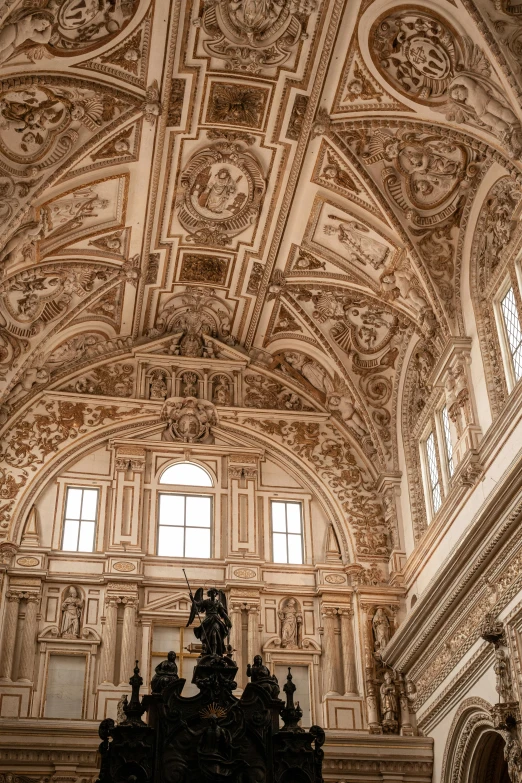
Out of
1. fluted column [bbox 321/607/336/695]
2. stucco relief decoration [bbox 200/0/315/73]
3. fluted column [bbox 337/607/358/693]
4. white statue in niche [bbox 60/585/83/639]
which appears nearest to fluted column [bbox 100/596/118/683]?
A: white statue in niche [bbox 60/585/83/639]

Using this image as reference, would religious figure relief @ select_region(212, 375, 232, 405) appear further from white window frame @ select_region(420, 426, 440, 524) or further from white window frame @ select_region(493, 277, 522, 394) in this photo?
white window frame @ select_region(493, 277, 522, 394)

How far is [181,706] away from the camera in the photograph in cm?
1429

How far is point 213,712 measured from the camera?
1428 centimetres

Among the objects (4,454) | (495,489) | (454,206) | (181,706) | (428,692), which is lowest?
(181,706)

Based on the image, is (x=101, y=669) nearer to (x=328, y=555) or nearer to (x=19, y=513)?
(x=19, y=513)

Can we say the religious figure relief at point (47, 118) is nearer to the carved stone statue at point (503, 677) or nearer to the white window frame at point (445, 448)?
the white window frame at point (445, 448)

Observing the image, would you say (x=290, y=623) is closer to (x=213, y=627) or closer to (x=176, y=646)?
(x=176, y=646)

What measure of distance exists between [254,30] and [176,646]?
10312 millimetres

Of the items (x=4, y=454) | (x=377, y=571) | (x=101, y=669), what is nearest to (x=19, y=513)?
(x=4, y=454)

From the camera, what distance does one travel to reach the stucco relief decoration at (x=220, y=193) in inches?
755

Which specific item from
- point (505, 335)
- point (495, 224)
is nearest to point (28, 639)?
point (505, 335)

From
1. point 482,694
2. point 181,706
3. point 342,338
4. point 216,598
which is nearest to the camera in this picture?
point 181,706

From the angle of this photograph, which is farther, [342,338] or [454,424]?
[342,338]

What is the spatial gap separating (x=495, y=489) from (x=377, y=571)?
A: 598 cm
